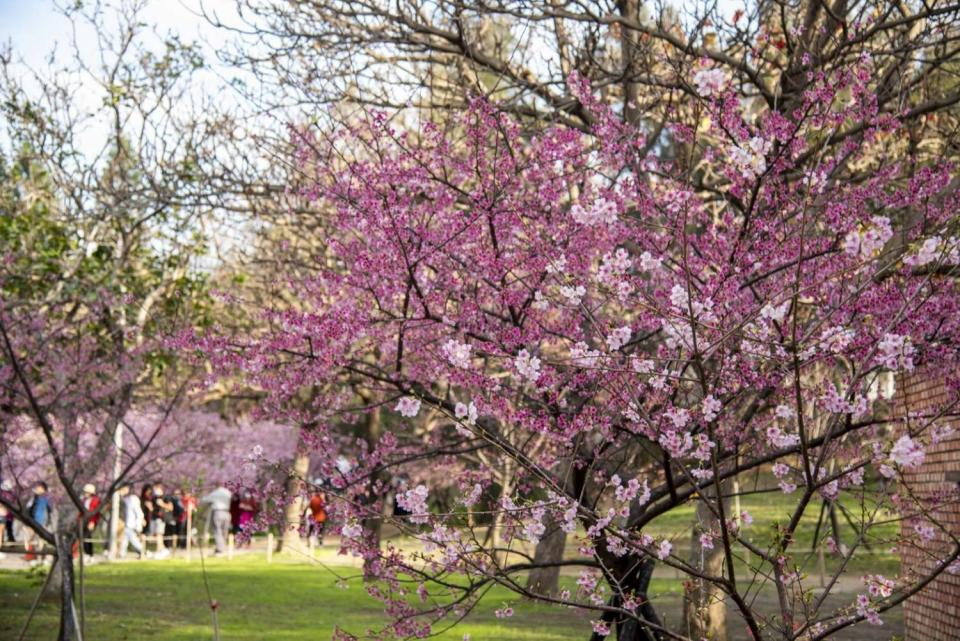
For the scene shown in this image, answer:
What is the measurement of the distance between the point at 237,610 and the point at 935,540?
32.3 feet

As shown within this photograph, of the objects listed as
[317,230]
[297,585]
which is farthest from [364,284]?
[297,585]

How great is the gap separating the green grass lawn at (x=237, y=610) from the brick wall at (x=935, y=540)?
2.54 meters

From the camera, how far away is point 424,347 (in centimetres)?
798

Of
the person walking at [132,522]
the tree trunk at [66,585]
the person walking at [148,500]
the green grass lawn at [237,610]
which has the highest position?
the person walking at [148,500]

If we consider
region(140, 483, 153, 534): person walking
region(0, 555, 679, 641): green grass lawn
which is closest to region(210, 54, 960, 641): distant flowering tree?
region(0, 555, 679, 641): green grass lawn

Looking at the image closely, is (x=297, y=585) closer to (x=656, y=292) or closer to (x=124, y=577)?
(x=124, y=577)

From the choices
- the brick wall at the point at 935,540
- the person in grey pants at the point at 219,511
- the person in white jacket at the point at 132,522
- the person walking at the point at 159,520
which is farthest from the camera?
the person in grey pants at the point at 219,511

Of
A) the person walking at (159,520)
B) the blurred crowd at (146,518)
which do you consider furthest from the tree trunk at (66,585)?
the person walking at (159,520)

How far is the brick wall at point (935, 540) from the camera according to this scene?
963 cm

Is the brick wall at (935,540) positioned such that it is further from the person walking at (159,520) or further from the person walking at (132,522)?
the person walking at (159,520)

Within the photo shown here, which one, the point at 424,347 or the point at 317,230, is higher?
the point at 317,230

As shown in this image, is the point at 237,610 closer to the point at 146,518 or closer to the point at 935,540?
the point at 935,540

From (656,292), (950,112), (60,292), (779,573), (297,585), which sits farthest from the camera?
(297,585)

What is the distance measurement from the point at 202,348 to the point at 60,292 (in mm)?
8009
